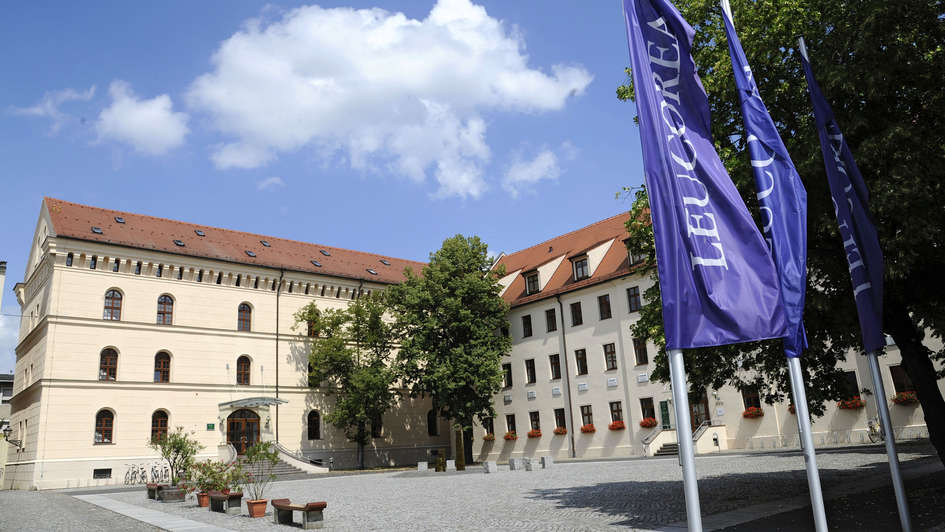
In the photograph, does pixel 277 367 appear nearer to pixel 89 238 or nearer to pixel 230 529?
pixel 89 238

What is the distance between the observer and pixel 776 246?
7.46 m

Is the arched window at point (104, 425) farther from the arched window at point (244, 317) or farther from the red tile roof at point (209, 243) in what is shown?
the red tile roof at point (209, 243)

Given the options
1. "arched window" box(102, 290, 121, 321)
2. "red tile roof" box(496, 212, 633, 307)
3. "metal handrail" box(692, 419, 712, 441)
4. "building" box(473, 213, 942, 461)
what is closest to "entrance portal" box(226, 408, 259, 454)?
"arched window" box(102, 290, 121, 321)

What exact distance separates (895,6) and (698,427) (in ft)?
89.9

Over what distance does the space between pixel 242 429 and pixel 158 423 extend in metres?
4.66

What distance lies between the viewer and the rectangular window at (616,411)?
122 feet

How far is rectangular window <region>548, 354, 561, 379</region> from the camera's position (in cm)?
4119

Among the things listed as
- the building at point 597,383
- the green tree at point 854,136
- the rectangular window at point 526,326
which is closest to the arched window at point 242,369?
the building at point 597,383

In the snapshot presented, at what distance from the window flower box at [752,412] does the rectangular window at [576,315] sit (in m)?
10.9

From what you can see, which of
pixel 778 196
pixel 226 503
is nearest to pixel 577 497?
pixel 226 503

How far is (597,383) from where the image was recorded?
38.5 metres

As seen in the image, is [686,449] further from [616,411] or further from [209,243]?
[209,243]

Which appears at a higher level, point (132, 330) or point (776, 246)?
point (132, 330)

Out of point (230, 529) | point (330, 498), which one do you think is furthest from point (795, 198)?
point (330, 498)
